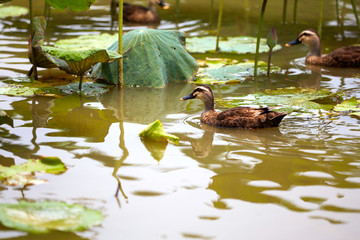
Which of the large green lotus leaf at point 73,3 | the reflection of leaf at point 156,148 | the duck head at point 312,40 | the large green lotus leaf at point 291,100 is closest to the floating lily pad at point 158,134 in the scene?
the reflection of leaf at point 156,148

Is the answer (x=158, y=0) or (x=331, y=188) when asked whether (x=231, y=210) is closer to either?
(x=331, y=188)

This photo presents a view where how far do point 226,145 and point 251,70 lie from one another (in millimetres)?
3155

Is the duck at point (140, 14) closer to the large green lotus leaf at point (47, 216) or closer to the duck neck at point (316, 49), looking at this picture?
the duck neck at point (316, 49)

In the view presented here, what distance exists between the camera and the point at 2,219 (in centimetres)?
368

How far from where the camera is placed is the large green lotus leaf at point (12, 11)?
40.8 ft

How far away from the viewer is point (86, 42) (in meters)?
9.56

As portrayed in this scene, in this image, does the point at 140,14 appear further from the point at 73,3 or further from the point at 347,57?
the point at 73,3

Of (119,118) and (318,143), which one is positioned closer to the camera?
(318,143)

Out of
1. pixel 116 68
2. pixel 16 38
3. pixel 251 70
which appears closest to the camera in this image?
pixel 116 68

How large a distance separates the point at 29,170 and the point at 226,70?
4.43 metres

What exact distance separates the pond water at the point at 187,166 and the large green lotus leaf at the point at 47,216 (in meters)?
0.06

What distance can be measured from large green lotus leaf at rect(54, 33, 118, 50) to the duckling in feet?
11.0

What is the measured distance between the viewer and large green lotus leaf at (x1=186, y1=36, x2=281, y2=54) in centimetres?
971

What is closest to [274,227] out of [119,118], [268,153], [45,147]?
[268,153]
